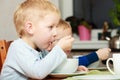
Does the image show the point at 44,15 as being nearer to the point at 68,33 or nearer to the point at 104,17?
the point at 68,33

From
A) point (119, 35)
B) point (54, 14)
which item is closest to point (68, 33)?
point (54, 14)

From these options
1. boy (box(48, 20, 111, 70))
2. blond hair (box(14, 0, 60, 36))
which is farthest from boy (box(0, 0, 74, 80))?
boy (box(48, 20, 111, 70))

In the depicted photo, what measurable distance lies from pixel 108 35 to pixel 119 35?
0.19m

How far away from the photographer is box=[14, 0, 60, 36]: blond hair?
1.31 meters

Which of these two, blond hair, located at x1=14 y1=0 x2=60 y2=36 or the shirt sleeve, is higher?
blond hair, located at x1=14 y1=0 x2=60 y2=36

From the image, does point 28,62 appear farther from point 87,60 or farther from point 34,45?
point 87,60

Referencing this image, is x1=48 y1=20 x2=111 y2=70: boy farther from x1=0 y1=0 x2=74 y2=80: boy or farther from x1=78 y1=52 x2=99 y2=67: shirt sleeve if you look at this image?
x1=0 y1=0 x2=74 y2=80: boy

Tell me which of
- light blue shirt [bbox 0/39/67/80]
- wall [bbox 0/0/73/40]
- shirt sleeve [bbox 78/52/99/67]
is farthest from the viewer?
wall [bbox 0/0/73/40]

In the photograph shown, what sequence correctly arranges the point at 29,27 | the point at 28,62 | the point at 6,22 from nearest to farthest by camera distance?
the point at 28,62 < the point at 29,27 < the point at 6,22

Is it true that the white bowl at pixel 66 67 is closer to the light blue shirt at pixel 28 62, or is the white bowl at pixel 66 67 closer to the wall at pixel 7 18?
the light blue shirt at pixel 28 62

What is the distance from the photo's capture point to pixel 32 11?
1.31 metres

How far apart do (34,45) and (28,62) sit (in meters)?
0.18

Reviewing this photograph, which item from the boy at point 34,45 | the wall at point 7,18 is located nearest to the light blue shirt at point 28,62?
the boy at point 34,45

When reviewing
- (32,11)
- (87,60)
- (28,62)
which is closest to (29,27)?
(32,11)
